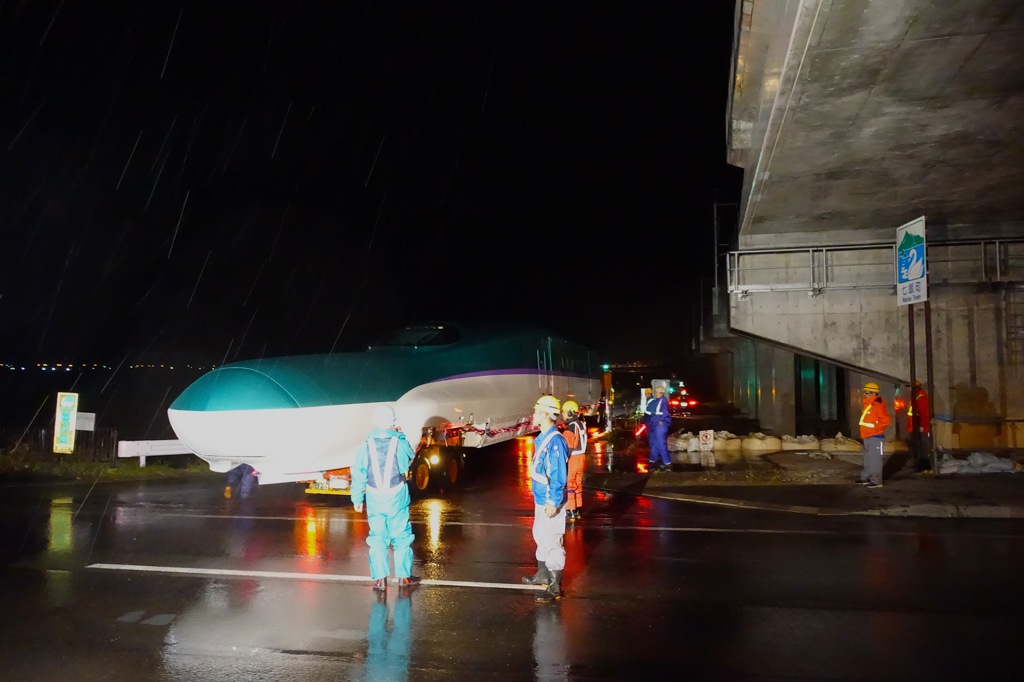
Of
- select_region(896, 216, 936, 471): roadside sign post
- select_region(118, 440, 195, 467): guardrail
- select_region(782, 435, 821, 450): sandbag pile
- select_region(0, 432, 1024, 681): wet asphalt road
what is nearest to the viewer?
select_region(0, 432, 1024, 681): wet asphalt road

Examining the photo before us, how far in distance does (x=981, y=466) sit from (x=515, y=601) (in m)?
10.1

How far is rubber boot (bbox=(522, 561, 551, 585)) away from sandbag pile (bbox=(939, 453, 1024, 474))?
30.0 feet

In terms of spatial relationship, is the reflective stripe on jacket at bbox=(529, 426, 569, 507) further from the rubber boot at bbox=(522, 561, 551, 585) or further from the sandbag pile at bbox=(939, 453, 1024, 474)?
the sandbag pile at bbox=(939, 453, 1024, 474)

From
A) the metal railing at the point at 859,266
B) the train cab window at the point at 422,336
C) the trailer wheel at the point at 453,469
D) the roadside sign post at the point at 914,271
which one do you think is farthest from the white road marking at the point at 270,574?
the metal railing at the point at 859,266

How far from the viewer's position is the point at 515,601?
20.8ft

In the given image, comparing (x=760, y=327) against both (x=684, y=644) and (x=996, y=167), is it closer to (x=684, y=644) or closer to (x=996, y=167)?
(x=996, y=167)

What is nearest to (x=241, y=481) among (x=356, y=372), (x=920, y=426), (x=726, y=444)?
(x=356, y=372)

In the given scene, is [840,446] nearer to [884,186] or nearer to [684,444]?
[684,444]

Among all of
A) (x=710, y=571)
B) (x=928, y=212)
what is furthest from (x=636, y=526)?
(x=928, y=212)

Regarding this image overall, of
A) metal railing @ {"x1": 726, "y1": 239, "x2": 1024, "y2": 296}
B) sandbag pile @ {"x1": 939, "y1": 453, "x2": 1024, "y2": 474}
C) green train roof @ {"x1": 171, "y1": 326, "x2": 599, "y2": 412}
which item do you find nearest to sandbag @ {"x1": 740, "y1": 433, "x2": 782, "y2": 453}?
metal railing @ {"x1": 726, "y1": 239, "x2": 1024, "y2": 296}

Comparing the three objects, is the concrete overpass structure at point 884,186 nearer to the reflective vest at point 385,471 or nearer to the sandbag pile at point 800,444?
the sandbag pile at point 800,444

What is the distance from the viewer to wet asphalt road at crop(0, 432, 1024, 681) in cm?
503

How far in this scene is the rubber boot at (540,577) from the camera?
6.50 m

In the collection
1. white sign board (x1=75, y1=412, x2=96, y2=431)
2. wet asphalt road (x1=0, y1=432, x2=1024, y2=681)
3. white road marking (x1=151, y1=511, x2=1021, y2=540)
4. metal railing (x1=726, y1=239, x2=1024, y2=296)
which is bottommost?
wet asphalt road (x1=0, y1=432, x2=1024, y2=681)
